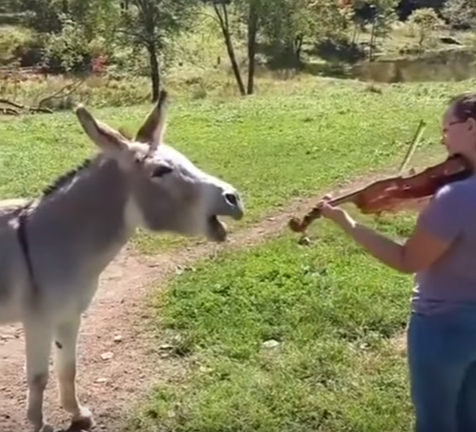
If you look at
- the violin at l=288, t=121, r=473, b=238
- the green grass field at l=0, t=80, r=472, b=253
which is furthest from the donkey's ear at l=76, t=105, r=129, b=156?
the green grass field at l=0, t=80, r=472, b=253

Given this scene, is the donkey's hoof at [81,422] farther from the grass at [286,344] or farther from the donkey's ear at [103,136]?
the donkey's ear at [103,136]

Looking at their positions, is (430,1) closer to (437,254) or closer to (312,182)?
(312,182)

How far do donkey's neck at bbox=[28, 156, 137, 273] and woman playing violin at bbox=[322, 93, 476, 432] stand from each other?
45.4 inches

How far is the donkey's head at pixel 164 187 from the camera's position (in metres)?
3.91

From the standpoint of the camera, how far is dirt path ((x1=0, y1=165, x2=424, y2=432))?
4895 millimetres

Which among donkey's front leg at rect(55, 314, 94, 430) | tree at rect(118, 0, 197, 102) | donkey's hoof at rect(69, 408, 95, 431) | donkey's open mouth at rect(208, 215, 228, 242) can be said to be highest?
donkey's open mouth at rect(208, 215, 228, 242)

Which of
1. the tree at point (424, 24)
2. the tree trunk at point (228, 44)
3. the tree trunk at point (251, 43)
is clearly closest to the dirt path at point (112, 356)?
the tree trunk at point (251, 43)

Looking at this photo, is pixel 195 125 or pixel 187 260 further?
pixel 195 125

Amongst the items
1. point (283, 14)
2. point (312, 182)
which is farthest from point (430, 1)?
point (312, 182)

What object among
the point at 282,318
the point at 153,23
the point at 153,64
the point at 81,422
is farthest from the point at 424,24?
the point at 81,422

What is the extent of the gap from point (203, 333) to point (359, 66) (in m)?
38.4

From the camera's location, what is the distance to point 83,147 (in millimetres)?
12617

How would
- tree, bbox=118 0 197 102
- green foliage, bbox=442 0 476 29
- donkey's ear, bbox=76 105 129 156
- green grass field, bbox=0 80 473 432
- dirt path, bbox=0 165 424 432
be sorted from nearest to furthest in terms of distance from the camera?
donkey's ear, bbox=76 105 129 156 < green grass field, bbox=0 80 473 432 < dirt path, bbox=0 165 424 432 < tree, bbox=118 0 197 102 < green foliage, bbox=442 0 476 29

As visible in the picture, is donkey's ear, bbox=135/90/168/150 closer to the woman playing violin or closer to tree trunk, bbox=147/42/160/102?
the woman playing violin
